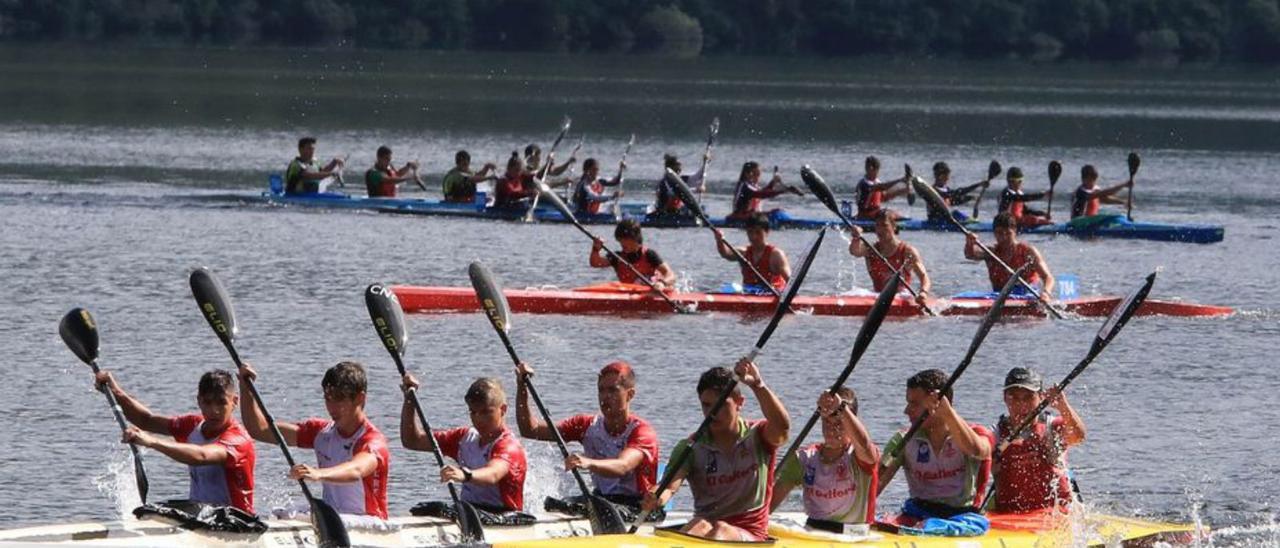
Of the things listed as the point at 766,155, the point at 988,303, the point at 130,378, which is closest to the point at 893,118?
the point at 766,155

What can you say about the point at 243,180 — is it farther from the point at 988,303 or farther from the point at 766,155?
the point at 988,303

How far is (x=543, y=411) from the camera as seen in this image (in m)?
17.3

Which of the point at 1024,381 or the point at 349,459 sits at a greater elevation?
the point at 1024,381

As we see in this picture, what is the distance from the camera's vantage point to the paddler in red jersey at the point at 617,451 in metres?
15.9

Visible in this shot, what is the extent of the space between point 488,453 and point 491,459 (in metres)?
0.10

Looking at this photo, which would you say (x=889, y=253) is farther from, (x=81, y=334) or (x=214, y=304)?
(x=81, y=334)

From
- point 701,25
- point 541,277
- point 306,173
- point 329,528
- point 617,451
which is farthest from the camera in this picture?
point 701,25

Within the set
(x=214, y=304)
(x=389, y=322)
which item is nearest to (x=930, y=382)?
(x=389, y=322)

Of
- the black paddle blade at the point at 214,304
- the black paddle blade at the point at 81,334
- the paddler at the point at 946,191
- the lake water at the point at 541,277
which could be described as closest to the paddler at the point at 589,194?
the lake water at the point at 541,277

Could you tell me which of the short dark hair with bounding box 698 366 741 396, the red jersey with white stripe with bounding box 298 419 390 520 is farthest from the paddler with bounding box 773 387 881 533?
the red jersey with white stripe with bounding box 298 419 390 520

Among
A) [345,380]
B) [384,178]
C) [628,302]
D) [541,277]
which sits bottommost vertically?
[541,277]

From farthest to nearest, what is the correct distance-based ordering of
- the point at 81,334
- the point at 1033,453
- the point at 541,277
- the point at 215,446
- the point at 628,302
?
the point at 541,277 → the point at 628,302 → the point at 81,334 → the point at 1033,453 → the point at 215,446

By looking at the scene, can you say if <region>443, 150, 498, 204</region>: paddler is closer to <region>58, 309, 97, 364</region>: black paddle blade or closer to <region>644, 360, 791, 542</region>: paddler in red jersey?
<region>58, 309, 97, 364</region>: black paddle blade

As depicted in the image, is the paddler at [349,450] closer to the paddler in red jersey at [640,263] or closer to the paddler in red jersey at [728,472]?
the paddler in red jersey at [728,472]
